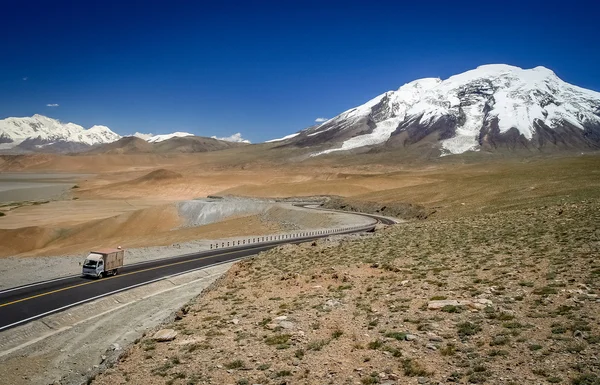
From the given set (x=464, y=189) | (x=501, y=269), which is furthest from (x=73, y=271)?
(x=464, y=189)

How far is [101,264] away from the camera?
31.8 m

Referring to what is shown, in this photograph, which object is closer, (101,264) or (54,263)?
(101,264)

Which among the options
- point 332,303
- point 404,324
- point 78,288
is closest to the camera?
point 404,324

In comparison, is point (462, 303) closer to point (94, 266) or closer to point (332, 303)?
point (332, 303)

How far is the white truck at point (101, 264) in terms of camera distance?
3139 centimetres

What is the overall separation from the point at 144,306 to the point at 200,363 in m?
14.6

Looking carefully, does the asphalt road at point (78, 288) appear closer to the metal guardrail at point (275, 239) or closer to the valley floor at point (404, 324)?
the metal guardrail at point (275, 239)

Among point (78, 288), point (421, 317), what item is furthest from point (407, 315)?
point (78, 288)

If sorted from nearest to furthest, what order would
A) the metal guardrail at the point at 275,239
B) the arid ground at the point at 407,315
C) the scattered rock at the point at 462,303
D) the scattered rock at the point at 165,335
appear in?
the arid ground at the point at 407,315 < the scattered rock at the point at 462,303 < the scattered rock at the point at 165,335 < the metal guardrail at the point at 275,239

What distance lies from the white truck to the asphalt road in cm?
54

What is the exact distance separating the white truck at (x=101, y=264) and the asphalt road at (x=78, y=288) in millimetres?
536

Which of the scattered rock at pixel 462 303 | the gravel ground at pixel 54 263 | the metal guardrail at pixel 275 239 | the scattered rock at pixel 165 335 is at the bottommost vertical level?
the gravel ground at pixel 54 263

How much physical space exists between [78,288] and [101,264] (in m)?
3.26

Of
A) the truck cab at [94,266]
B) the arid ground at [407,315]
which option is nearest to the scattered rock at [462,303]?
the arid ground at [407,315]
